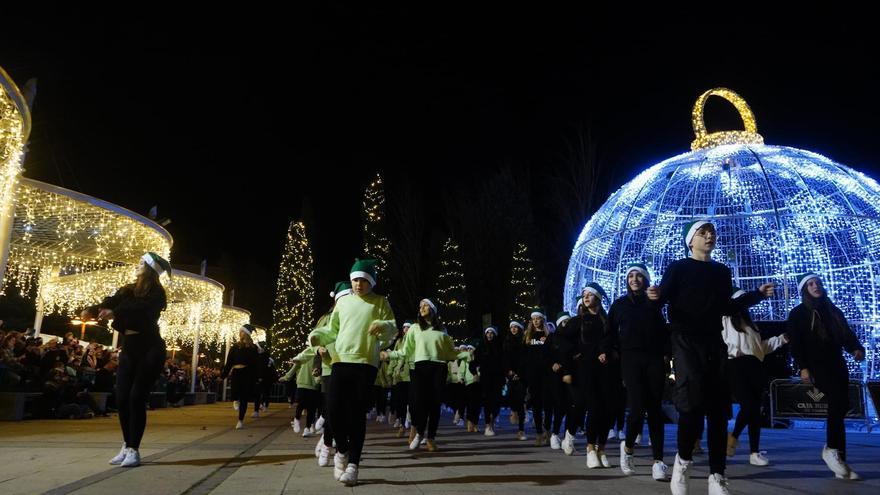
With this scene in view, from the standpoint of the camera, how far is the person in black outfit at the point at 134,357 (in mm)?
5777

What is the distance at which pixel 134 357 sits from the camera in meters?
5.86

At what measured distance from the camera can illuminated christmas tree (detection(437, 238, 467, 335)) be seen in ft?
109

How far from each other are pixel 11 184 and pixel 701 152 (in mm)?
13006

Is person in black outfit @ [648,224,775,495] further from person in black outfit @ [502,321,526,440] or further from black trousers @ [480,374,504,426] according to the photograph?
black trousers @ [480,374,504,426]

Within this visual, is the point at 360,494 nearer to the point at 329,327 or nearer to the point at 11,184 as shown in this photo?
the point at 329,327

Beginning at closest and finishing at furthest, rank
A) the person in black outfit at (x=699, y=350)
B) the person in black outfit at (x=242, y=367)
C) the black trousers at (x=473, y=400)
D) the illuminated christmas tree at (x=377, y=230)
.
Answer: the person in black outfit at (x=699, y=350)
the black trousers at (x=473, y=400)
the person in black outfit at (x=242, y=367)
the illuminated christmas tree at (x=377, y=230)

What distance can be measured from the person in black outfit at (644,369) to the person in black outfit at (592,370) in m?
0.53

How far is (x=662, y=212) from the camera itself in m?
14.0

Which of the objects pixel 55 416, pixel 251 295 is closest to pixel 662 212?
pixel 55 416

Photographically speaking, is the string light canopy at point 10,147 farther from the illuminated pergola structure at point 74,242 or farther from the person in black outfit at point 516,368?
the person in black outfit at point 516,368

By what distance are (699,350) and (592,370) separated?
256 centimetres

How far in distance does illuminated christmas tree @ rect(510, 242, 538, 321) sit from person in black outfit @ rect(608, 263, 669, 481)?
22282 mm

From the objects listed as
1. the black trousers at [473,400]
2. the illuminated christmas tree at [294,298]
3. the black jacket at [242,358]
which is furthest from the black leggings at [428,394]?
the illuminated christmas tree at [294,298]

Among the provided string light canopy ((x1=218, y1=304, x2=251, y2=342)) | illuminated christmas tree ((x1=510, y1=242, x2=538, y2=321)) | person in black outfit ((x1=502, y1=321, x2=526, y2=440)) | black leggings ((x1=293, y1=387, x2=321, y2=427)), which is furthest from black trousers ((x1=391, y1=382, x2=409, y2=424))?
string light canopy ((x1=218, y1=304, x2=251, y2=342))
